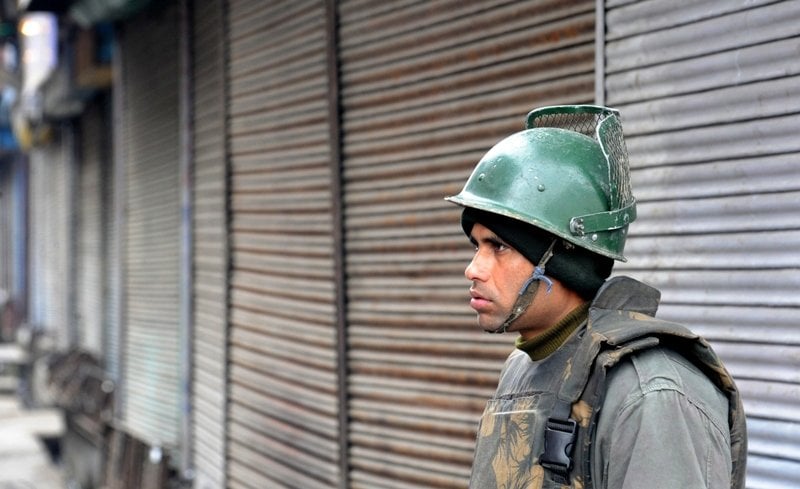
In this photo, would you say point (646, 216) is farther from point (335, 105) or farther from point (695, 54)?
point (335, 105)

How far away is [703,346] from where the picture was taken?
2.10 m

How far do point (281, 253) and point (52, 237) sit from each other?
13182 mm

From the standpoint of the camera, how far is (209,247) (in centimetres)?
823

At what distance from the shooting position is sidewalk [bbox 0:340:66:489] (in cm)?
1134

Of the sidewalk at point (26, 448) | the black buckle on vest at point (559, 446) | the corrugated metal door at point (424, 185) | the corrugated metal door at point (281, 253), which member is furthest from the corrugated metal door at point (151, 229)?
the black buckle on vest at point (559, 446)

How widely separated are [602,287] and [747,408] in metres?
1.40

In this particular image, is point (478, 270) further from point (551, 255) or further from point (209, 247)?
point (209, 247)

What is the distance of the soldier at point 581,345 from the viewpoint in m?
1.98

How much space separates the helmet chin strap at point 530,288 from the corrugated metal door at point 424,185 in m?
1.97

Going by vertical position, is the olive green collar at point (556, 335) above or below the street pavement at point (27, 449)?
above

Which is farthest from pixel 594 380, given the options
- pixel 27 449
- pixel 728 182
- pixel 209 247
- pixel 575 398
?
pixel 27 449

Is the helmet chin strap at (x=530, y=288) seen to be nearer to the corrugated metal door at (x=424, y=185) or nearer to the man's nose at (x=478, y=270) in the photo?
the man's nose at (x=478, y=270)

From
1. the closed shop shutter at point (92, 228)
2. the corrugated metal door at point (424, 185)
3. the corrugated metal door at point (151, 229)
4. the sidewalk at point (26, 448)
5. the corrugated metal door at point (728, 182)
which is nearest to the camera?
the corrugated metal door at point (728, 182)

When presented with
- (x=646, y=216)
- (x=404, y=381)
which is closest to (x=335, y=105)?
(x=404, y=381)
